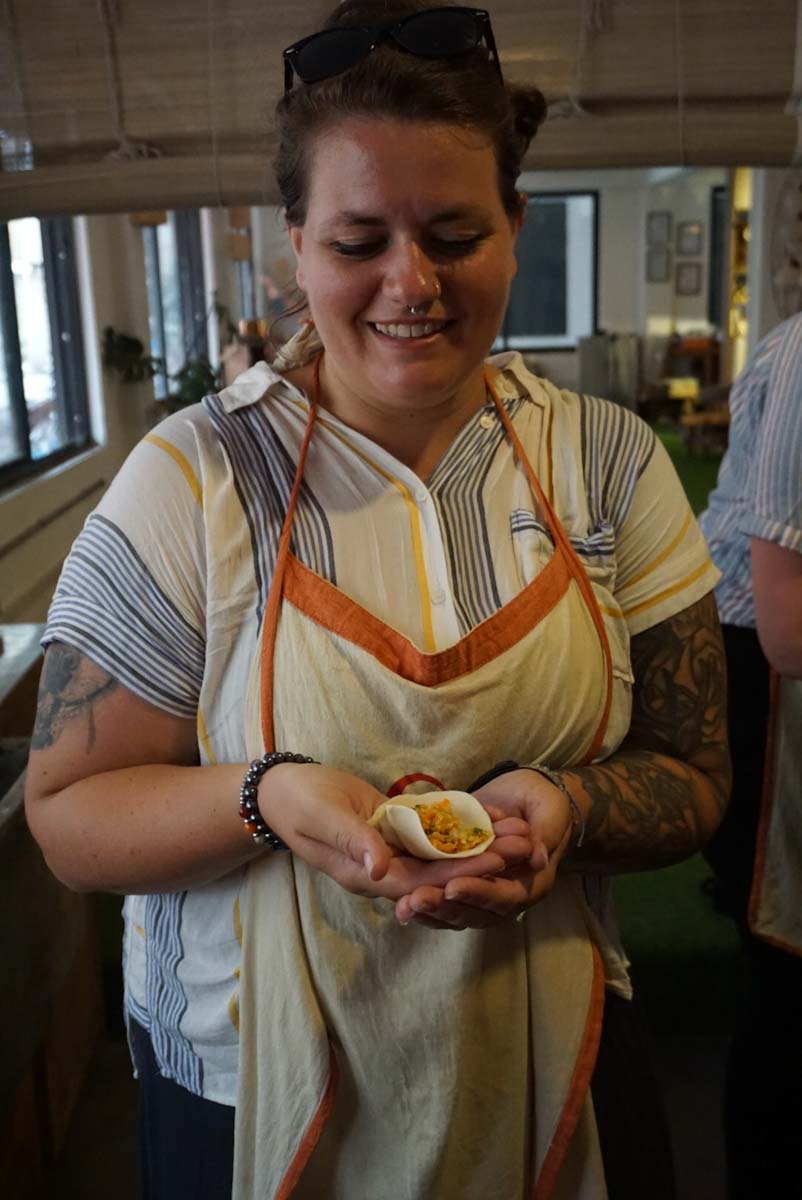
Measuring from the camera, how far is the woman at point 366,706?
1.10 meters

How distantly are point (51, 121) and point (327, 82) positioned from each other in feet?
3.13

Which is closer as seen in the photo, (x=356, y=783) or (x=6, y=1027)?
(x=356, y=783)

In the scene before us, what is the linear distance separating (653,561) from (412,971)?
0.49 meters

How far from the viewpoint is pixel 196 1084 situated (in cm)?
120

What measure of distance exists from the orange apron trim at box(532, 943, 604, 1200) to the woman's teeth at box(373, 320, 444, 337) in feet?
2.24

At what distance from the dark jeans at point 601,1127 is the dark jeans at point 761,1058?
1.74 ft

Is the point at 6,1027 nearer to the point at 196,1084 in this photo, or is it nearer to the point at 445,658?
the point at 196,1084

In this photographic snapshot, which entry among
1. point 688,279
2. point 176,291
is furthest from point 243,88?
point 688,279

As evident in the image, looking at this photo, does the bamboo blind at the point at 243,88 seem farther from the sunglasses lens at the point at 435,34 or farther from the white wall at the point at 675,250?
the white wall at the point at 675,250

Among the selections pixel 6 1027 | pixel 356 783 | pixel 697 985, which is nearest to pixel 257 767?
pixel 356 783

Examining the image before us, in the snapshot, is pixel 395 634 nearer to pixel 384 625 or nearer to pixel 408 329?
pixel 384 625

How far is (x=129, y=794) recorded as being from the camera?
3.65ft

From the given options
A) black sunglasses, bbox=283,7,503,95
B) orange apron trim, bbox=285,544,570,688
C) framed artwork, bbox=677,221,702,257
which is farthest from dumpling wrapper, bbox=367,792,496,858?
framed artwork, bbox=677,221,702,257

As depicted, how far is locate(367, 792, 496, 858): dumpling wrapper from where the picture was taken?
0.98 metres
